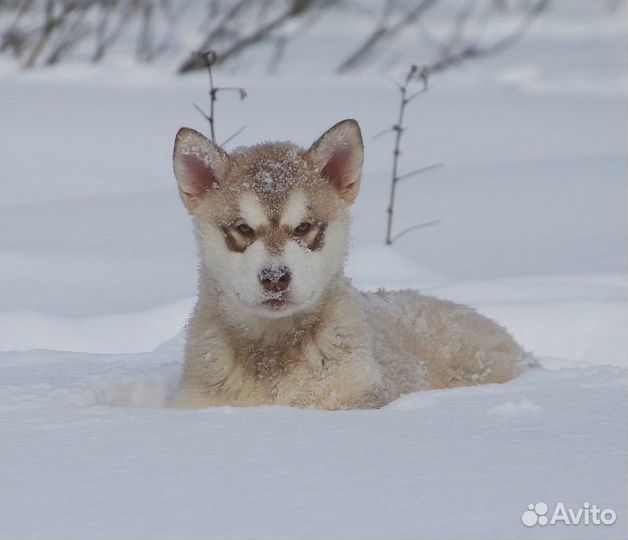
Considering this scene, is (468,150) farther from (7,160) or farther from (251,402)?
(251,402)

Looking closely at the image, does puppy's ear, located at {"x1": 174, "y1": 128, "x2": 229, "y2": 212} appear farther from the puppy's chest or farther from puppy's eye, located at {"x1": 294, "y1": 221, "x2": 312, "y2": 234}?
the puppy's chest

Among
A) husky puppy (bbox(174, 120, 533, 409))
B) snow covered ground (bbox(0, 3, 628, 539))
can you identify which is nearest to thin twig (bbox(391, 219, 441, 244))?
snow covered ground (bbox(0, 3, 628, 539))

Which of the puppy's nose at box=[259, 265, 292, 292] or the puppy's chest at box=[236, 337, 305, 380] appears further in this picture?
the puppy's chest at box=[236, 337, 305, 380]

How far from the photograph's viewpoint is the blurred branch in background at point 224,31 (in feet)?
40.8

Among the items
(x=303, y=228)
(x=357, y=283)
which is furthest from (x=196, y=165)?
(x=357, y=283)

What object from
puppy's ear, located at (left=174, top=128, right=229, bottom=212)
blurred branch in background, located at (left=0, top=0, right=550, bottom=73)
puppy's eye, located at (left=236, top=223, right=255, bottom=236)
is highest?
blurred branch in background, located at (left=0, top=0, right=550, bottom=73)

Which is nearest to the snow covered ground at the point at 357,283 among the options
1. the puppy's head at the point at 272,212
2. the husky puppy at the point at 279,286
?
the husky puppy at the point at 279,286

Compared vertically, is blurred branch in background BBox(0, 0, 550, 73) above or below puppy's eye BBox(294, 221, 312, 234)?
above

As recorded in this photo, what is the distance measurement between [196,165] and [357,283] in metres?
2.17

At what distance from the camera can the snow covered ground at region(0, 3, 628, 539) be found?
290 centimetres

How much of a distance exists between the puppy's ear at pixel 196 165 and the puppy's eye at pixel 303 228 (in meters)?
0.35

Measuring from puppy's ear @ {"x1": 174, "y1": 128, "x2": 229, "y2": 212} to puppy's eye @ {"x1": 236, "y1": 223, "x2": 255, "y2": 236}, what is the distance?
236 mm

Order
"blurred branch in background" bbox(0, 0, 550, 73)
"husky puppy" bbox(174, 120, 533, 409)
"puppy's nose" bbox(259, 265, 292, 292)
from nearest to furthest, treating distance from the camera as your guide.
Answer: "puppy's nose" bbox(259, 265, 292, 292) < "husky puppy" bbox(174, 120, 533, 409) < "blurred branch in background" bbox(0, 0, 550, 73)

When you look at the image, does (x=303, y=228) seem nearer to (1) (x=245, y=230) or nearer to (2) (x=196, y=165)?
(1) (x=245, y=230)
